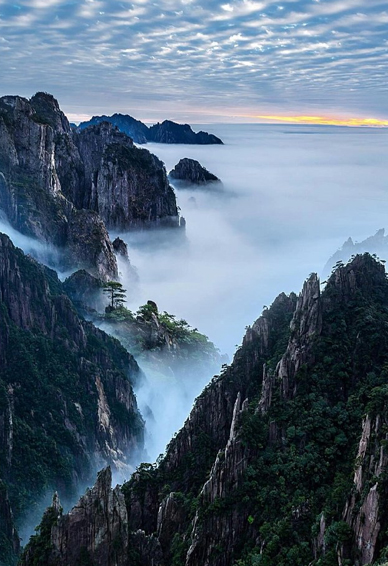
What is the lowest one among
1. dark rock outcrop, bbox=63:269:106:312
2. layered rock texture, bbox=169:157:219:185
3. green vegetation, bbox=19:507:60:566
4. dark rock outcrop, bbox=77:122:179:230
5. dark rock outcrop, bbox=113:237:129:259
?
green vegetation, bbox=19:507:60:566

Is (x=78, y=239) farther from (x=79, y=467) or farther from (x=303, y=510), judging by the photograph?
(x=303, y=510)

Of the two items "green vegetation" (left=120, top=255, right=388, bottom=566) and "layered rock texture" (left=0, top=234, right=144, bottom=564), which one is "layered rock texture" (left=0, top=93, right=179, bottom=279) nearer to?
"layered rock texture" (left=0, top=234, right=144, bottom=564)

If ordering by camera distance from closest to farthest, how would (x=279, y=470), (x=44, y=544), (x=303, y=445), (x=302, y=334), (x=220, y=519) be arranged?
(x=220, y=519)
(x=279, y=470)
(x=303, y=445)
(x=44, y=544)
(x=302, y=334)

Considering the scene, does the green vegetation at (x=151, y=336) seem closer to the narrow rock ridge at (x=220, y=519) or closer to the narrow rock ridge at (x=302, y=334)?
the narrow rock ridge at (x=302, y=334)

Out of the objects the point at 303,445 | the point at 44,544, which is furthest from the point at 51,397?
the point at 303,445

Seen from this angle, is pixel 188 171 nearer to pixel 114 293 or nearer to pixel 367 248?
pixel 367 248

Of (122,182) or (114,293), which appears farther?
(122,182)

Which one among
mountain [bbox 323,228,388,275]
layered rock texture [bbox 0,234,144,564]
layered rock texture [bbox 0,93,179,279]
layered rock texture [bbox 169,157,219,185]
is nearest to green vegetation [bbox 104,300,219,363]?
layered rock texture [bbox 0,234,144,564]
